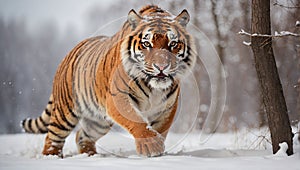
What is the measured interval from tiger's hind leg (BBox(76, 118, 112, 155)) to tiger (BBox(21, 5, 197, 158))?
334 millimetres

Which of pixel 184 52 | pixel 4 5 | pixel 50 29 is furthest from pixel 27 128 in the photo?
pixel 50 29

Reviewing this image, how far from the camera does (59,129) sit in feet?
17.0

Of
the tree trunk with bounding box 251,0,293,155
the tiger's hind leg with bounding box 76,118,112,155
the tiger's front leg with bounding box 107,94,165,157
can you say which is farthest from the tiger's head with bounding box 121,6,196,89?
the tiger's hind leg with bounding box 76,118,112,155

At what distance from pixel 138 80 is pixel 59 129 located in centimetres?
157

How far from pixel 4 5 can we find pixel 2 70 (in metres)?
6.91

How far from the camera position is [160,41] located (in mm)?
4004

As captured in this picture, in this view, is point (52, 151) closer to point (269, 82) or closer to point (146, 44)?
point (146, 44)

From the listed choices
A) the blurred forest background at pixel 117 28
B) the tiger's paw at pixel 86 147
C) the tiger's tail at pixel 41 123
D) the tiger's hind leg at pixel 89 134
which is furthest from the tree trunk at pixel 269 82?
the tiger's tail at pixel 41 123

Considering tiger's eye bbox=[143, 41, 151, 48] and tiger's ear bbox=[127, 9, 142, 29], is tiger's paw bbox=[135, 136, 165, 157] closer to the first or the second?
tiger's eye bbox=[143, 41, 151, 48]

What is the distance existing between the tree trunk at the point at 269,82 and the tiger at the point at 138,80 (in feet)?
2.78

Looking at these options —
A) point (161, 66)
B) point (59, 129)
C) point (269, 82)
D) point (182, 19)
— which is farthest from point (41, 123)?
point (269, 82)

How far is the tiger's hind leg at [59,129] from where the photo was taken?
5.13 m

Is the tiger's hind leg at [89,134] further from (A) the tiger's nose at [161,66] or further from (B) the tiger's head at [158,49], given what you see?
(A) the tiger's nose at [161,66]

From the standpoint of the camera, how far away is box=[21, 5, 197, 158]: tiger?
4.02 meters
